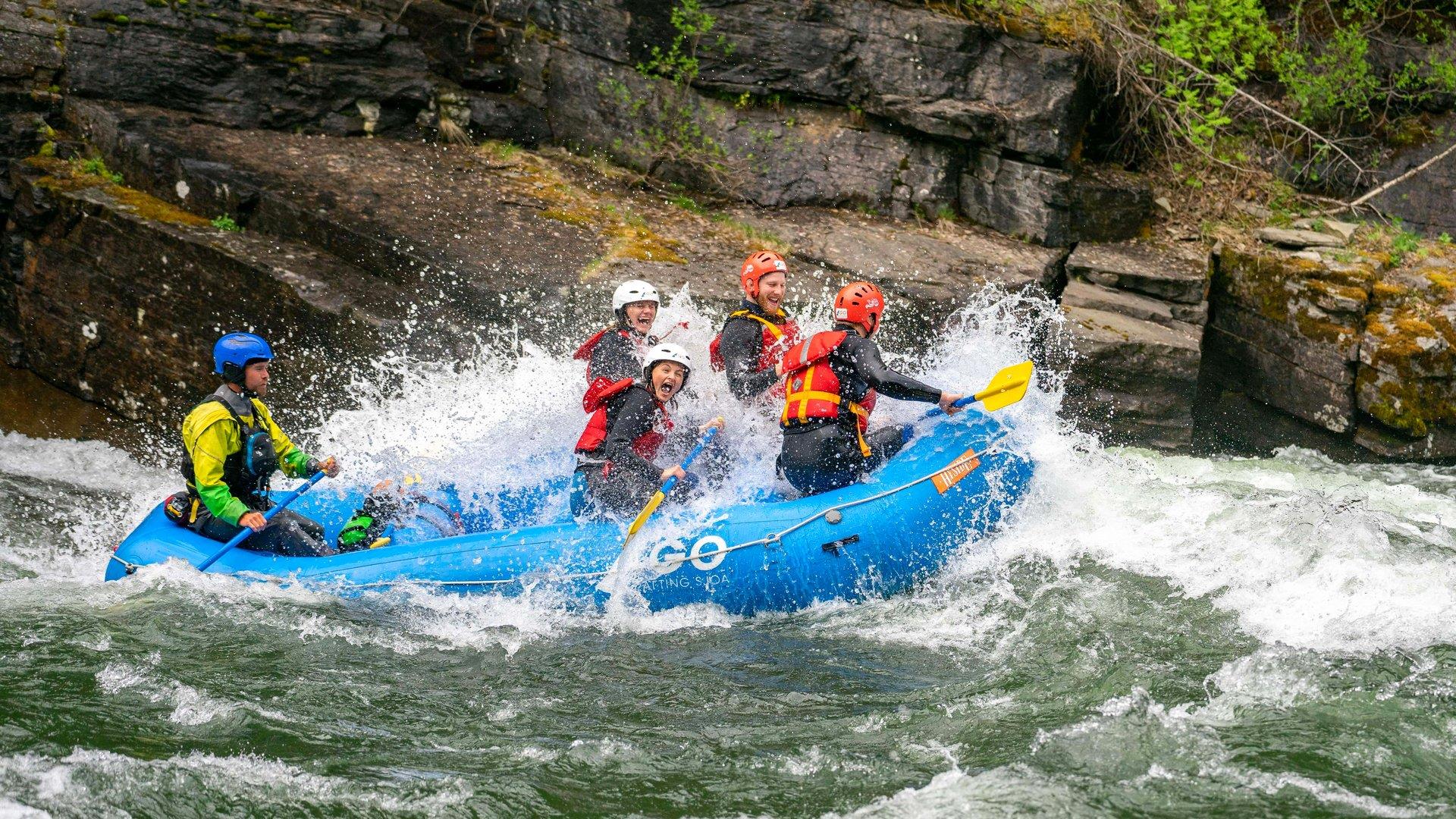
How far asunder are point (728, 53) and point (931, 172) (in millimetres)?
2098

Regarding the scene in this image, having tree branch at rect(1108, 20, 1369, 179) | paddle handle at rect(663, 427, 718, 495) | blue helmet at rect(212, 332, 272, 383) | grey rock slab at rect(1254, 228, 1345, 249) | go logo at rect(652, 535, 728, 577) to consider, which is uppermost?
tree branch at rect(1108, 20, 1369, 179)

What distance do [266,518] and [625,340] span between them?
7.02 ft

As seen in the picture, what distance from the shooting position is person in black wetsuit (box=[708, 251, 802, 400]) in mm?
6980

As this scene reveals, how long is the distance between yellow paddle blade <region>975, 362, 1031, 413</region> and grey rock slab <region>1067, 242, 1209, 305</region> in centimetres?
371

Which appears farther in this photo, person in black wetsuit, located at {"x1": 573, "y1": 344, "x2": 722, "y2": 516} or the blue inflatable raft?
person in black wetsuit, located at {"x1": 573, "y1": 344, "x2": 722, "y2": 516}

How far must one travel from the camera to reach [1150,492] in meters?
7.45

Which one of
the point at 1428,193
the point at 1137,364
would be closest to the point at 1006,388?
the point at 1137,364

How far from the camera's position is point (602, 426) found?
6.50 meters

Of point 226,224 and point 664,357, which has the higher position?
point 226,224

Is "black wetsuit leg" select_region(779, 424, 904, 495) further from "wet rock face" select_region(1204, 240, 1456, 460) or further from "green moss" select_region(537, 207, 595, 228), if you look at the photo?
"green moss" select_region(537, 207, 595, 228)

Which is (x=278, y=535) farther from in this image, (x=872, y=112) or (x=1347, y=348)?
(x=1347, y=348)

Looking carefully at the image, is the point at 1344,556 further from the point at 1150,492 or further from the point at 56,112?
the point at 56,112

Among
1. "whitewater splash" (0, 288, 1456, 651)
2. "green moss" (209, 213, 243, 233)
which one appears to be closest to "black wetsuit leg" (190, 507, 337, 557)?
"whitewater splash" (0, 288, 1456, 651)

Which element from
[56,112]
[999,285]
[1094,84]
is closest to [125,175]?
[56,112]
